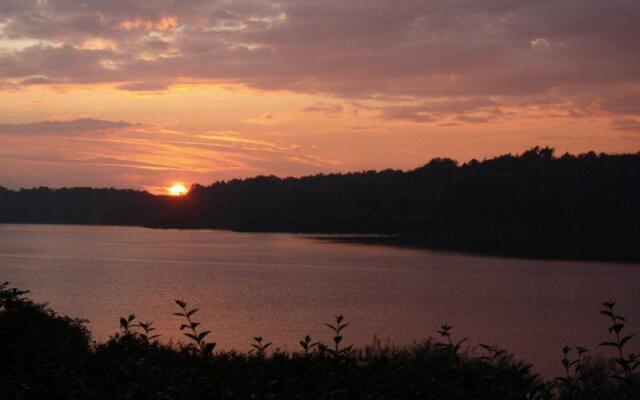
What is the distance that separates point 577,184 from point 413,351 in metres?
122

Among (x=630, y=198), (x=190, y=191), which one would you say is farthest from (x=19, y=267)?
(x=190, y=191)

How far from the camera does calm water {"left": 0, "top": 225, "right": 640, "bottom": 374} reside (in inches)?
1163

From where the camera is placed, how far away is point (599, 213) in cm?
12194

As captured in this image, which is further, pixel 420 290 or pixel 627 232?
pixel 627 232

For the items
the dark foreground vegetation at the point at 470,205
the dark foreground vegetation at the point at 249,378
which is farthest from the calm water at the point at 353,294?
the dark foreground vegetation at the point at 470,205

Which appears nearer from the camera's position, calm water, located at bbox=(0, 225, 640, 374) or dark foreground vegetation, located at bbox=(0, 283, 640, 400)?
dark foreground vegetation, located at bbox=(0, 283, 640, 400)

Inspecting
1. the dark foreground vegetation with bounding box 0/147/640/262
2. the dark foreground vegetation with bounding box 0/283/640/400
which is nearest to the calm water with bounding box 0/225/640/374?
the dark foreground vegetation with bounding box 0/283/640/400

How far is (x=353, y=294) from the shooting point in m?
43.9

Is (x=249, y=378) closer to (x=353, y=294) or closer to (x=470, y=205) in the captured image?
(x=353, y=294)

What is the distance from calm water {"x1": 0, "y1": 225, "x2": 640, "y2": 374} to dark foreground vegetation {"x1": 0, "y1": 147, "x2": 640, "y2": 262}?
23.9m

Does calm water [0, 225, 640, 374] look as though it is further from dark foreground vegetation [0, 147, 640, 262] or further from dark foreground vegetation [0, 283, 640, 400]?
dark foreground vegetation [0, 147, 640, 262]

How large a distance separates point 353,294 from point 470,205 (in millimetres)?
88460

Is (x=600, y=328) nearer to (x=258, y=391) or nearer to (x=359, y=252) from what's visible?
(x=258, y=391)

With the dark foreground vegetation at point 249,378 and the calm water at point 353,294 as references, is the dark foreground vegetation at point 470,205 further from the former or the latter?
the dark foreground vegetation at point 249,378
